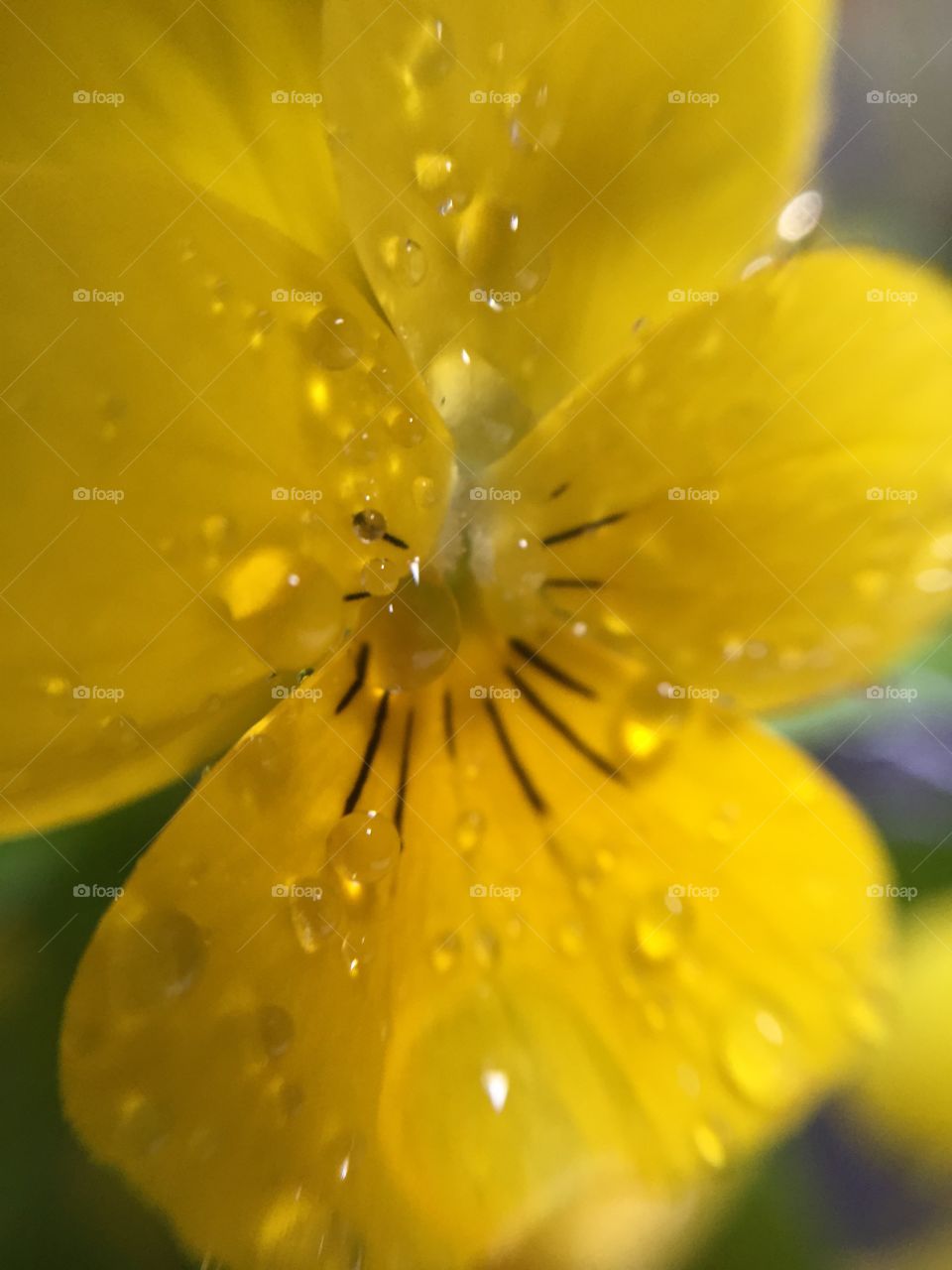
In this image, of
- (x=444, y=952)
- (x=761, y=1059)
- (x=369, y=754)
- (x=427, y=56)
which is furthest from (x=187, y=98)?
(x=761, y=1059)

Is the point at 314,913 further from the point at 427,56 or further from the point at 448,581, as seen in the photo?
the point at 427,56

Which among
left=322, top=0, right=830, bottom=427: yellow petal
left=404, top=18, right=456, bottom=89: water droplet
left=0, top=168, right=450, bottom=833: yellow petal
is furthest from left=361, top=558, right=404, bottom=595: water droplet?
left=404, top=18, right=456, bottom=89: water droplet

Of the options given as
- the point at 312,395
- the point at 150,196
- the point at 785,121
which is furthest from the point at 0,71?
the point at 785,121

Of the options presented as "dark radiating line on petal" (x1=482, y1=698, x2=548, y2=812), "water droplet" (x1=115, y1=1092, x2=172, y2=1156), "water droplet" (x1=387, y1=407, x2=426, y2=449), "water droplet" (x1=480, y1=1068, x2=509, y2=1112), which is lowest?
"water droplet" (x1=115, y1=1092, x2=172, y2=1156)

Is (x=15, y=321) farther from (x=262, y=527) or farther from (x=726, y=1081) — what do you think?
(x=726, y=1081)

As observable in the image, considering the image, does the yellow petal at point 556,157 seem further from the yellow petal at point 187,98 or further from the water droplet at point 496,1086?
the water droplet at point 496,1086

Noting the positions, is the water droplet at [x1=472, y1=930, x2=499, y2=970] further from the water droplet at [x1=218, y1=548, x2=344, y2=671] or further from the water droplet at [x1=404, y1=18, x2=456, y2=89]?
the water droplet at [x1=404, y1=18, x2=456, y2=89]
